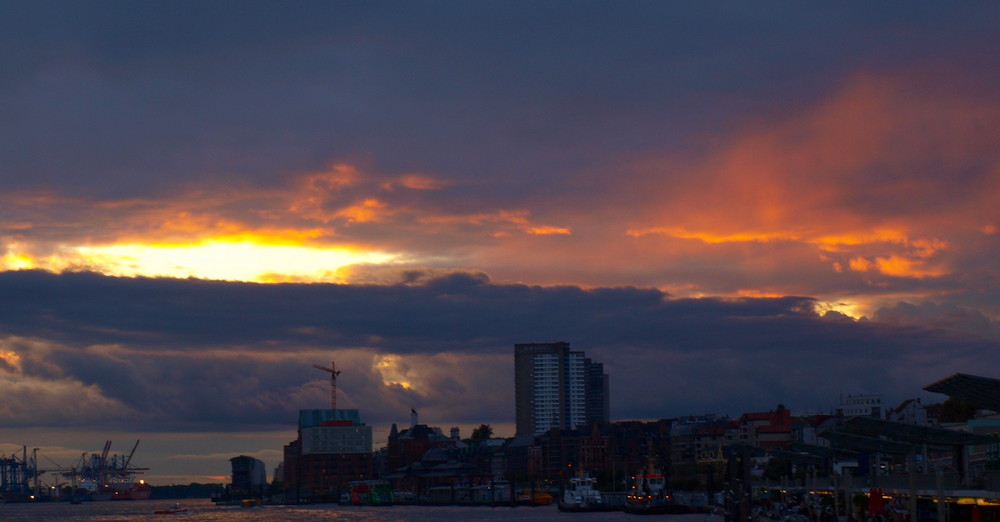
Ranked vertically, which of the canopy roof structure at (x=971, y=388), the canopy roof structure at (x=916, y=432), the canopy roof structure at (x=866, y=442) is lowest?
the canopy roof structure at (x=866, y=442)

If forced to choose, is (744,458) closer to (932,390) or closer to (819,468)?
(932,390)

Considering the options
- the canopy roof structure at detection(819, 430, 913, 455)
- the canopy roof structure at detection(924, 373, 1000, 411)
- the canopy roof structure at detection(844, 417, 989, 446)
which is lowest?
the canopy roof structure at detection(819, 430, 913, 455)

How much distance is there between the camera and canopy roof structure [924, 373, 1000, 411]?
2074 inches

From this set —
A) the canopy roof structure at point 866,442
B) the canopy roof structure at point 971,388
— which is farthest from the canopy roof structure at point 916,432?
the canopy roof structure at point 866,442

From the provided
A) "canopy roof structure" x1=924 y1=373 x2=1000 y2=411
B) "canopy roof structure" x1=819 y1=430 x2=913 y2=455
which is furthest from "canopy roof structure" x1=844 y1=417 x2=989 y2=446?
"canopy roof structure" x1=819 y1=430 x2=913 y2=455

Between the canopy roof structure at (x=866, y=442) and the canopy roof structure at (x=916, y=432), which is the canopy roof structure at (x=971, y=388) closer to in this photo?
the canopy roof structure at (x=916, y=432)

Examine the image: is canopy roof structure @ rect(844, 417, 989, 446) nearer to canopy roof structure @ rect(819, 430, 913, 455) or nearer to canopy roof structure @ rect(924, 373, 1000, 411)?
canopy roof structure @ rect(924, 373, 1000, 411)

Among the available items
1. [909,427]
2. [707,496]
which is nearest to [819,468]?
[707,496]

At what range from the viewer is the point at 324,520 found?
626 feet

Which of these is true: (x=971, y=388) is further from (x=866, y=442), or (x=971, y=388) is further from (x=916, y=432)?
(x=866, y=442)

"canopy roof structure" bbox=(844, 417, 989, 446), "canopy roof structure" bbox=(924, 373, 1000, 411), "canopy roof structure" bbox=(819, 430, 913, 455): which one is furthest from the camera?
"canopy roof structure" bbox=(819, 430, 913, 455)

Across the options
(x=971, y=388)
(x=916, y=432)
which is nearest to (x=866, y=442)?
(x=916, y=432)

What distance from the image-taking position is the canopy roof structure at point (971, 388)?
2074 inches

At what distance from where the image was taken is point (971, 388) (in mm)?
54312
